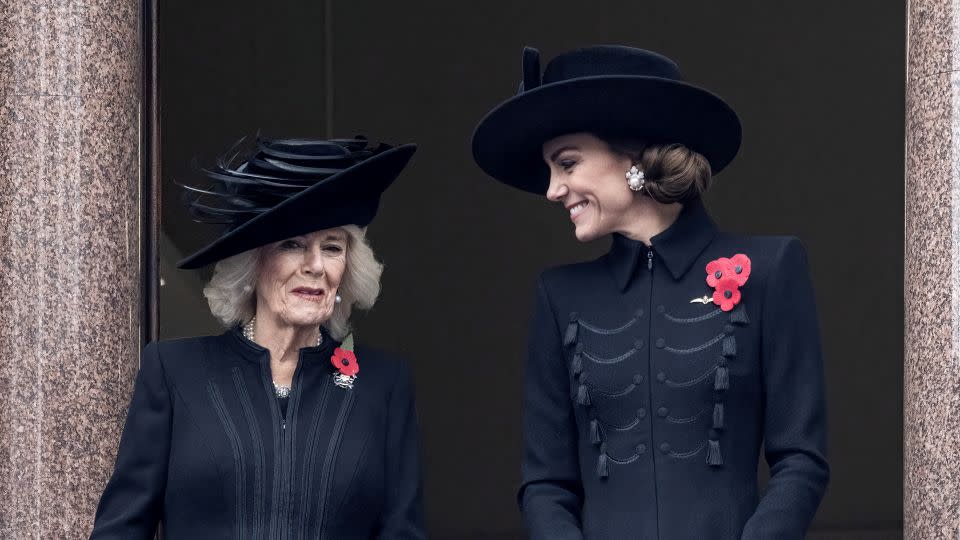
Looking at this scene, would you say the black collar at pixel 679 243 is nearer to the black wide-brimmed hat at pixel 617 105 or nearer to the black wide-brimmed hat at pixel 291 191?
the black wide-brimmed hat at pixel 617 105

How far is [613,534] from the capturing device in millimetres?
4156

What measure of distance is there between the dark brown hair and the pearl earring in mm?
12

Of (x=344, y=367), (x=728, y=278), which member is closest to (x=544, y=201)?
(x=344, y=367)

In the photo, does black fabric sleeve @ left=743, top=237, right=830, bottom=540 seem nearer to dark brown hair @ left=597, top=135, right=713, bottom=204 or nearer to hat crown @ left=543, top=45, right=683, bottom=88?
dark brown hair @ left=597, top=135, right=713, bottom=204

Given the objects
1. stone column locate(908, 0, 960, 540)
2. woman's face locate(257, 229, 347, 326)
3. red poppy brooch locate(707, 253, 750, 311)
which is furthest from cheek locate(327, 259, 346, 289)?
stone column locate(908, 0, 960, 540)

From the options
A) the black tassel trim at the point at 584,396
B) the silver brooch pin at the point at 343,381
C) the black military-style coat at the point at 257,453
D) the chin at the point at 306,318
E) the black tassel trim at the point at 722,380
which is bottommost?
the black military-style coat at the point at 257,453

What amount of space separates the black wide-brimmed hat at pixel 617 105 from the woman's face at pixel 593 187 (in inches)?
1.8

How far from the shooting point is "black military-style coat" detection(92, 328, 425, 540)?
A: 426cm

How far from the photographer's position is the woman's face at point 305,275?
4.35 meters

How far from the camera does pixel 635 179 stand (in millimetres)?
4250

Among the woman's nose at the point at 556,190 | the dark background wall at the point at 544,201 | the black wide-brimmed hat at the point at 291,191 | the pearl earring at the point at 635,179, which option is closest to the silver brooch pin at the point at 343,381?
the black wide-brimmed hat at the point at 291,191

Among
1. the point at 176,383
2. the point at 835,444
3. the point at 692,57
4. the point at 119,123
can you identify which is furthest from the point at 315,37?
the point at 176,383

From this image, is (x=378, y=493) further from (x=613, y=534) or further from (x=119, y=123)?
(x=119, y=123)

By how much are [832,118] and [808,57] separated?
1.54 feet
